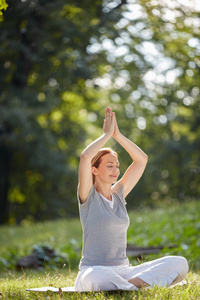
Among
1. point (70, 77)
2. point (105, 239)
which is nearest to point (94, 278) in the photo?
point (105, 239)

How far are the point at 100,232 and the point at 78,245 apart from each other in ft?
19.9

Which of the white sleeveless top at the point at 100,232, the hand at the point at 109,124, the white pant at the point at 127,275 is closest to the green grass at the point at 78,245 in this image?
the white pant at the point at 127,275

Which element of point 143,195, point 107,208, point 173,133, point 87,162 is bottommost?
point 143,195

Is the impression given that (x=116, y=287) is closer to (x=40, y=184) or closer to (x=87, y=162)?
(x=87, y=162)

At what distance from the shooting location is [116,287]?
4.06m

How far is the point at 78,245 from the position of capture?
10.1 meters

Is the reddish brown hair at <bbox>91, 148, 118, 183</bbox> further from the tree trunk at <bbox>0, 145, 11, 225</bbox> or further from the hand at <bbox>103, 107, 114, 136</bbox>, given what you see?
the tree trunk at <bbox>0, 145, 11, 225</bbox>

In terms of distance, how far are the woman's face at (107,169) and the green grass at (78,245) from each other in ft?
3.30

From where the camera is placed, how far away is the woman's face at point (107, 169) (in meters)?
4.33

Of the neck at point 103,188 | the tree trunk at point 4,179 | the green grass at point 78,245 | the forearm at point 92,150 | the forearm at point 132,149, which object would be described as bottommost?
the tree trunk at point 4,179

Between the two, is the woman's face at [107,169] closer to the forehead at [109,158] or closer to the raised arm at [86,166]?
the forehead at [109,158]

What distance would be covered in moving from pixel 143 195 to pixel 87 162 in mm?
22701

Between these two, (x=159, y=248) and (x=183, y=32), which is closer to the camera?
(x=159, y=248)

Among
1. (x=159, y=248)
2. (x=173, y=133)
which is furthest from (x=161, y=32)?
(x=173, y=133)
